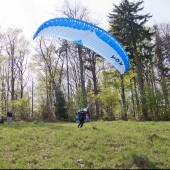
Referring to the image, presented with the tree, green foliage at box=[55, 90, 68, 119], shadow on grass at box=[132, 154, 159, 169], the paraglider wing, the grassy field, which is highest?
the tree

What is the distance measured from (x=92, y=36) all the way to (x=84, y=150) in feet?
17.4

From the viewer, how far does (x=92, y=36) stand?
48.4ft

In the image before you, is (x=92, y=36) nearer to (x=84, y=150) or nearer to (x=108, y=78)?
(x=84, y=150)

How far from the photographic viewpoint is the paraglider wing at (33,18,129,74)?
14547mm

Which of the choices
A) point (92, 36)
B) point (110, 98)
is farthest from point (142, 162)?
point (110, 98)

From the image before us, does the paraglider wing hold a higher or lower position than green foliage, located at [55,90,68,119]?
higher

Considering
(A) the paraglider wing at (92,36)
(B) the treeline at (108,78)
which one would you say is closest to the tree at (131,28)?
(B) the treeline at (108,78)

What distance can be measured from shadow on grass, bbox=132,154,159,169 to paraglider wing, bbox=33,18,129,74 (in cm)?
465

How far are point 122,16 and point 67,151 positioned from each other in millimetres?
23601

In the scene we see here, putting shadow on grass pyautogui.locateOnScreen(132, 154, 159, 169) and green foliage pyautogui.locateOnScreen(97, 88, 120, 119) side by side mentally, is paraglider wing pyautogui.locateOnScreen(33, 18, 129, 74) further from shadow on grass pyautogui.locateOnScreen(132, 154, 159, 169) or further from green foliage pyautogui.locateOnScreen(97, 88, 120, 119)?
green foliage pyautogui.locateOnScreen(97, 88, 120, 119)

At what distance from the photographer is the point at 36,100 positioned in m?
55.2

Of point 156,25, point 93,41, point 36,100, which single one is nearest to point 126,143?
point 93,41

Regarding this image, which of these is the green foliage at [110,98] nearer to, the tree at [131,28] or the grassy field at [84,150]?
the tree at [131,28]

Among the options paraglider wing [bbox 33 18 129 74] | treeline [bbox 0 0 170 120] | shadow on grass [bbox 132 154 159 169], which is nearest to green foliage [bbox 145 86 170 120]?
treeline [bbox 0 0 170 120]
